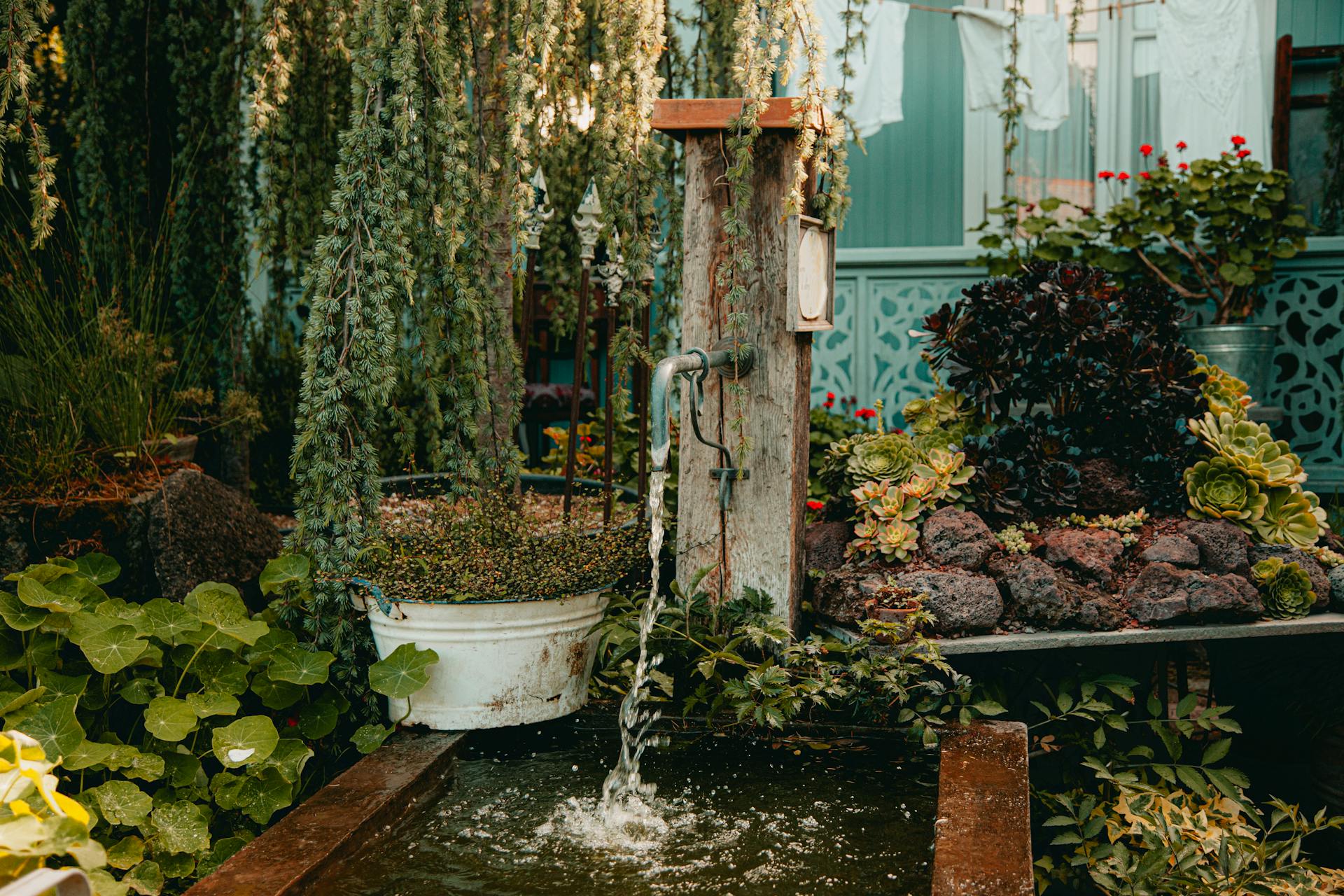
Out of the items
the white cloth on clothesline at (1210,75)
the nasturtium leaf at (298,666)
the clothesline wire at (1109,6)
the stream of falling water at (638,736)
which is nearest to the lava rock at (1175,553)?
the stream of falling water at (638,736)

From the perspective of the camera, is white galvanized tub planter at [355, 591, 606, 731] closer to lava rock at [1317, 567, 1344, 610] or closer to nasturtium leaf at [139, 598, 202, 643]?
nasturtium leaf at [139, 598, 202, 643]

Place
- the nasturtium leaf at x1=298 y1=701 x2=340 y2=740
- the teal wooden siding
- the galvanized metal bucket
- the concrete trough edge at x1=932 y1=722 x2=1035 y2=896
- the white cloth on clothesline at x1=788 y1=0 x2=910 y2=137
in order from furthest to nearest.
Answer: the teal wooden siding, the white cloth on clothesline at x1=788 y1=0 x2=910 y2=137, the galvanized metal bucket, the nasturtium leaf at x1=298 y1=701 x2=340 y2=740, the concrete trough edge at x1=932 y1=722 x2=1035 y2=896

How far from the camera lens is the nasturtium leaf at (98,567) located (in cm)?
288

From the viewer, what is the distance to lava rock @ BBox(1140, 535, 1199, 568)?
10.0ft

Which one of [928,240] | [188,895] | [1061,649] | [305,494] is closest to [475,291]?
[305,494]

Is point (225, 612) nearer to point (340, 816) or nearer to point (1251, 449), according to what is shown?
point (340, 816)

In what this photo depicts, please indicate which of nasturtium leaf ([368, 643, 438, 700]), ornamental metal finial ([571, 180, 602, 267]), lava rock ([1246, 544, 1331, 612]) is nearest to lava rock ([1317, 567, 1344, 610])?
lava rock ([1246, 544, 1331, 612])

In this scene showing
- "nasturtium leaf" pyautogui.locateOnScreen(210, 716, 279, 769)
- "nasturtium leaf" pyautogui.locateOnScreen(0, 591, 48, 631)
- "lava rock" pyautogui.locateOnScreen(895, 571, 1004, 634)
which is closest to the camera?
"nasturtium leaf" pyautogui.locateOnScreen(210, 716, 279, 769)

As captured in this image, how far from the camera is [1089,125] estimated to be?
5.80m

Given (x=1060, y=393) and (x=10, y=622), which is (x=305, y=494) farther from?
(x=1060, y=393)

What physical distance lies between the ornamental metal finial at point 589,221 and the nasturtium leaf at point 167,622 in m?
1.62

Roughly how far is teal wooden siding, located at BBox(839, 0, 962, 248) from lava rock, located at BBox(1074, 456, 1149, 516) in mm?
2762

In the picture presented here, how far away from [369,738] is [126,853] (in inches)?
Answer: 23.5

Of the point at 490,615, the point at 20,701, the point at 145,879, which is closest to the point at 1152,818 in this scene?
the point at 490,615
